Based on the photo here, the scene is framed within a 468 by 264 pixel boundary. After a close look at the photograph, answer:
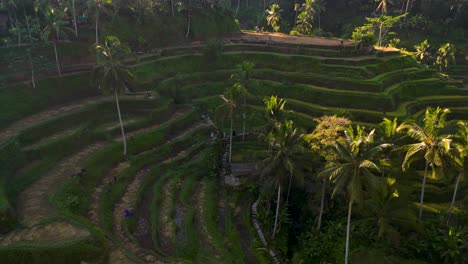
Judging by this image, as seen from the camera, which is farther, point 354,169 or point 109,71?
point 109,71

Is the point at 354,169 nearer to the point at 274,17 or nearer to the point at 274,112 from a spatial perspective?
the point at 274,112

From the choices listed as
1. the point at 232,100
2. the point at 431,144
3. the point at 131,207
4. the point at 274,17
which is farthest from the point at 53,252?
the point at 274,17

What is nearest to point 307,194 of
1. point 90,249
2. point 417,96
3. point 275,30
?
point 90,249

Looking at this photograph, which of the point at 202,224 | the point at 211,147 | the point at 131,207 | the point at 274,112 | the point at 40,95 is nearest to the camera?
the point at 202,224

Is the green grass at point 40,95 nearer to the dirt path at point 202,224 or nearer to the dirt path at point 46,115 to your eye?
the dirt path at point 46,115

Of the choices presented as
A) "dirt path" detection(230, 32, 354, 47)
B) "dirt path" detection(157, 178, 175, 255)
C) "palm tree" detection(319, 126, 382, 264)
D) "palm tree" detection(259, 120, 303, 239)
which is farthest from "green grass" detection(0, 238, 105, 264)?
"dirt path" detection(230, 32, 354, 47)

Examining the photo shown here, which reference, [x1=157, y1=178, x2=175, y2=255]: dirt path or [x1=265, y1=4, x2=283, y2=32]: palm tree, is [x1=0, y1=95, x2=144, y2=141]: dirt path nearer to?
[x1=157, y1=178, x2=175, y2=255]: dirt path
